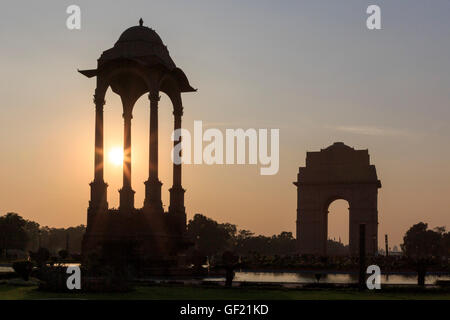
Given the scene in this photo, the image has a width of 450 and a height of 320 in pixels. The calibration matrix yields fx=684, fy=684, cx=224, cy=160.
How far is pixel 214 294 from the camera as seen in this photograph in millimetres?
23344

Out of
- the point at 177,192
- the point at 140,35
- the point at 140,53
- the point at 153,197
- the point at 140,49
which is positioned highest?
the point at 140,35

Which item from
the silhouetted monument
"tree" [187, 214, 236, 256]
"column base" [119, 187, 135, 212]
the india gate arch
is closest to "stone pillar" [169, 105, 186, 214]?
the silhouetted monument

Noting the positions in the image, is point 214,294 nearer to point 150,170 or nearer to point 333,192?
point 150,170

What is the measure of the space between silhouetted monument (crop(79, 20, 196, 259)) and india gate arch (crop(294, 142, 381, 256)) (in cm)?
4140

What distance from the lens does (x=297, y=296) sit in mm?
23125

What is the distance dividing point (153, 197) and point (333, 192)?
46127mm

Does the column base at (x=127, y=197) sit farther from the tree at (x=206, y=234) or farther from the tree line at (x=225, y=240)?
the tree at (x=206, y=234)

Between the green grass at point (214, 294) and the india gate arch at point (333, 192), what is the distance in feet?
191

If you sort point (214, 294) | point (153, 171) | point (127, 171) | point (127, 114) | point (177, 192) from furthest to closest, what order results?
point (127, 114) → point (177, 192) → point (127, 171) → point (153, 171) → point (214, 294)

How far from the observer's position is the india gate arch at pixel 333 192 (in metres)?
83.6

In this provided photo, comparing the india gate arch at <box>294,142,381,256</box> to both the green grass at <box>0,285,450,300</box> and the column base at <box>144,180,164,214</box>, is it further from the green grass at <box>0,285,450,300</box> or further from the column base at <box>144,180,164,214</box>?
the green grass at <box>0,285,450,300</box>

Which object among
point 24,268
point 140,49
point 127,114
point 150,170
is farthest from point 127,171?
point 24,268
